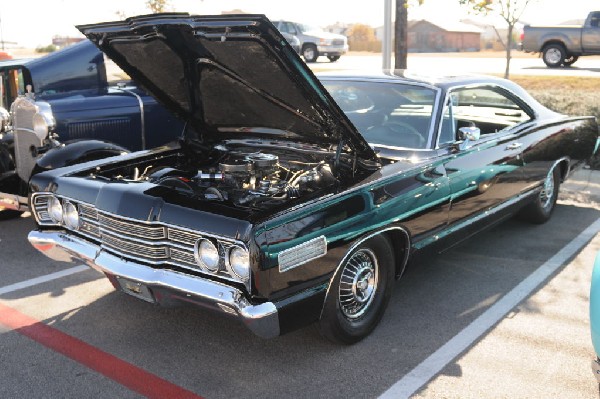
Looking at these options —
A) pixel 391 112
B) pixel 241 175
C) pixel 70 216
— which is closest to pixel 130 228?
pixel 70 216

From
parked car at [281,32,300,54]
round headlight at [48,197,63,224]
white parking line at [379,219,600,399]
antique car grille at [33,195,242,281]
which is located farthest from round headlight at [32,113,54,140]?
parked car at [281,32,300,54]

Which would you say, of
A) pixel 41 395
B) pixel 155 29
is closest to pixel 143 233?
pixel 41 395

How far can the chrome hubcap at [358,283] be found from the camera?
385 centimetres

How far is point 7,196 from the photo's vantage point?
5938 millimetres

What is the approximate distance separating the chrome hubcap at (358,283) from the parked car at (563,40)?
61.5 ft

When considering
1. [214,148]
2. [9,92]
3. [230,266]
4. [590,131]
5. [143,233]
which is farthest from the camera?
[9,92]

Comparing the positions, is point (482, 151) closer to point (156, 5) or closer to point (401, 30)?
point (401, 30)

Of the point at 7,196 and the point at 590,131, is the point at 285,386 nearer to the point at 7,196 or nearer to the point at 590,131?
the point at 7,196

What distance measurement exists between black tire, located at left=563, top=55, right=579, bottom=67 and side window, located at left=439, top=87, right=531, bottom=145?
55.1ft

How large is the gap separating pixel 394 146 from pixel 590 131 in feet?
10.9

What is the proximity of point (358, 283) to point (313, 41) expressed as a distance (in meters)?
24.4

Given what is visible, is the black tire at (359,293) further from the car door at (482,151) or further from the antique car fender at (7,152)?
the antique car fender at (7,152)

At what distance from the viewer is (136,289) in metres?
3.68

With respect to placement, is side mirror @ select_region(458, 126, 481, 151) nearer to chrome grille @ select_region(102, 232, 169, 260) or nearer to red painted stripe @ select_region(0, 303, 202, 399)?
chrome grille @ select_region(102, 232, 169, 260)
